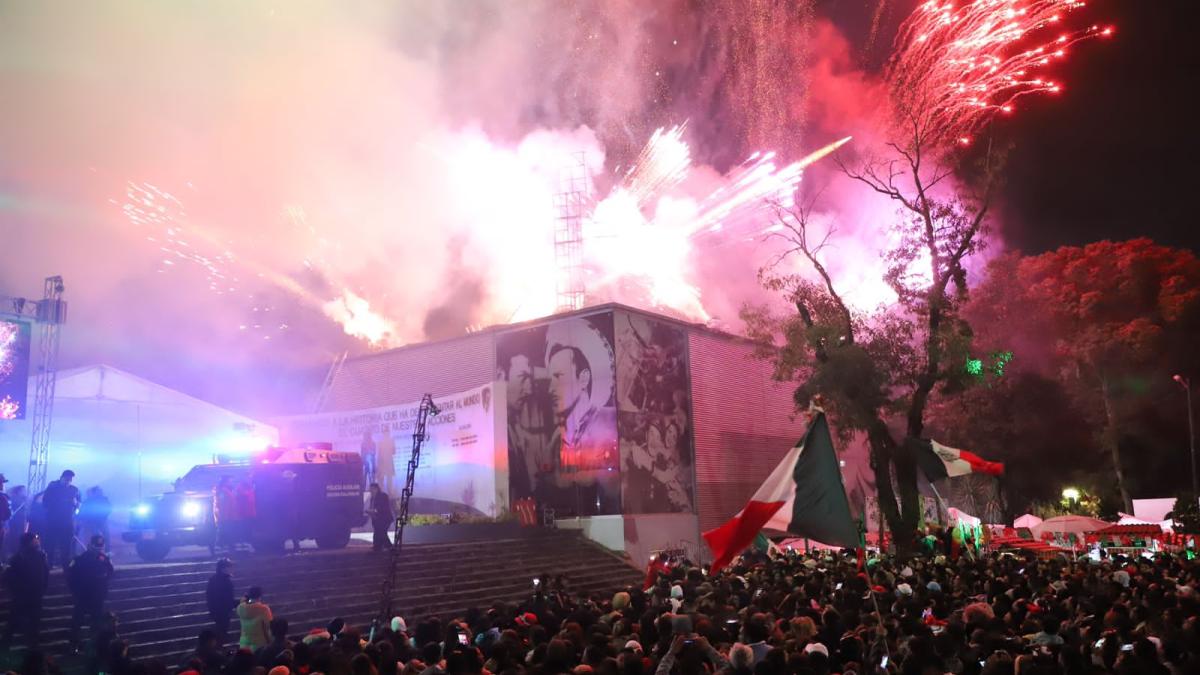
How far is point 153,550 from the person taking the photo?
65.8 feet

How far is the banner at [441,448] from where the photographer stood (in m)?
29.0

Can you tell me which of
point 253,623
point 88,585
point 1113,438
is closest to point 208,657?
point 253,623

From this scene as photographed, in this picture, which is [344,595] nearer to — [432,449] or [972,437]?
[432,449]

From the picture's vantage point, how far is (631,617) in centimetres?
1066

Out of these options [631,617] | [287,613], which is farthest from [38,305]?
[631,617]

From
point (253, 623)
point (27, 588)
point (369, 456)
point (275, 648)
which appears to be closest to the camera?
point (275, 648)

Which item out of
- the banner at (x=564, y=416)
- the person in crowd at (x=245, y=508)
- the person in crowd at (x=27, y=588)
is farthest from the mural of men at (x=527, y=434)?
the person in crowd at (x=27, y=588)

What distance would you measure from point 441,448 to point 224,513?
34.9 ft

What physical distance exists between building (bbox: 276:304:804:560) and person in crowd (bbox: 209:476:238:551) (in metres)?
9.61

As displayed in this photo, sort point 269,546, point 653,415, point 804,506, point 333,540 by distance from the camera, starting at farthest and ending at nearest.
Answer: point 653,415 → point 333,540 → point 269,546 → point 804,506

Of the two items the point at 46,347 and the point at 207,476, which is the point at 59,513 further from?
the point at 46,347

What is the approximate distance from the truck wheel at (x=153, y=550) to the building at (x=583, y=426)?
1035 cm

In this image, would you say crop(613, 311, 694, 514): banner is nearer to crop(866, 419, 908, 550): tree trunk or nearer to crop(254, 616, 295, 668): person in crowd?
crop(866, 419, 908, 550): tree trunk

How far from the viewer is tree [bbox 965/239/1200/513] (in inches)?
1646
